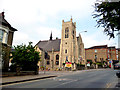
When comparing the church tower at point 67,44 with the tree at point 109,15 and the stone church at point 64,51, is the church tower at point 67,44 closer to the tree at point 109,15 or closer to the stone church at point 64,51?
the stone church at point 64,51

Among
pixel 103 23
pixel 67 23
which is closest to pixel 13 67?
pixel 103 23

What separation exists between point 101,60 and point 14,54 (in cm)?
6337

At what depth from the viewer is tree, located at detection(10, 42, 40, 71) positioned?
708 inches

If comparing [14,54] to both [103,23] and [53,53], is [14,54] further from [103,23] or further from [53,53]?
[53,53]

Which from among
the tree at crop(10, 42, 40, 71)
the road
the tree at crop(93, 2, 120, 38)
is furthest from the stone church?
the tree at crop(93, 2, 120, 38)

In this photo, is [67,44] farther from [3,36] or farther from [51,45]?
[3,36]

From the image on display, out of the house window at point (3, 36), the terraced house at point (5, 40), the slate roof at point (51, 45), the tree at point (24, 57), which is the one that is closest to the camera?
the terraced house at point (5, 40)

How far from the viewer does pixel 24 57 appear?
18156 millimetres

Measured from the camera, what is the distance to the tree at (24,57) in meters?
18.0

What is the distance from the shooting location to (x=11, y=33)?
22094 millimetres

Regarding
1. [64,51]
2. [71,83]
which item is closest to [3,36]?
[71,83]

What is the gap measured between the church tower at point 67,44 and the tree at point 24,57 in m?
28.7

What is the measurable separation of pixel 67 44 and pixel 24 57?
1328 inches

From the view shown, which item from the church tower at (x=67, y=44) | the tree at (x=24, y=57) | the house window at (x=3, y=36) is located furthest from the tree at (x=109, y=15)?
the church tower at (x=67, y=44)
